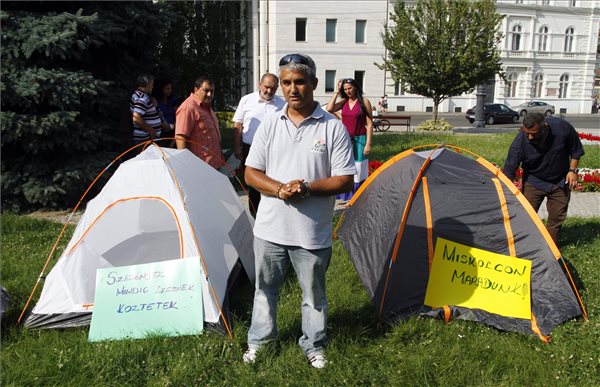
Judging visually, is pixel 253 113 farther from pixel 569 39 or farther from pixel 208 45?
pixel 569 39

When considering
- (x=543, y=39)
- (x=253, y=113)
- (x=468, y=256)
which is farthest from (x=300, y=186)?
(x=543, y=39)

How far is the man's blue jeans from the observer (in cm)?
300

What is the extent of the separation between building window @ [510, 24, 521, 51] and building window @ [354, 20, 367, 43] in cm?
1315

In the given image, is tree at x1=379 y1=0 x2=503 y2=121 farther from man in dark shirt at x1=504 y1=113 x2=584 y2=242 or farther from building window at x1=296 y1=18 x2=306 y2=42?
man in dark shirt at x1=504 y1=113 x2=584 y2=242

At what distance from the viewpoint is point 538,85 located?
40.9m

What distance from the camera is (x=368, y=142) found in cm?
661

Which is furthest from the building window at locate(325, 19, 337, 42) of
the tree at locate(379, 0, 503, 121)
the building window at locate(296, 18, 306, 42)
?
the tree at locate(379, 0, 503, 121)

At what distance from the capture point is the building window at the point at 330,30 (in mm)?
35312

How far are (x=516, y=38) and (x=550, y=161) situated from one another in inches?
1579

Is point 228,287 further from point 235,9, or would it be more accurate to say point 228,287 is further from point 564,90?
point 564,90

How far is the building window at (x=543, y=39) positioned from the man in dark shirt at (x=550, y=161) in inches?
1630

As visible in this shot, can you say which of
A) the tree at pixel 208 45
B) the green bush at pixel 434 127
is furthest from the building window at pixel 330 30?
the tree at pixel 208 45

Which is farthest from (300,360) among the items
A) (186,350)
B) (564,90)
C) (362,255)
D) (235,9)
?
(564,90)

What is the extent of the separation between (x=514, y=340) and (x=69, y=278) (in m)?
3.53
